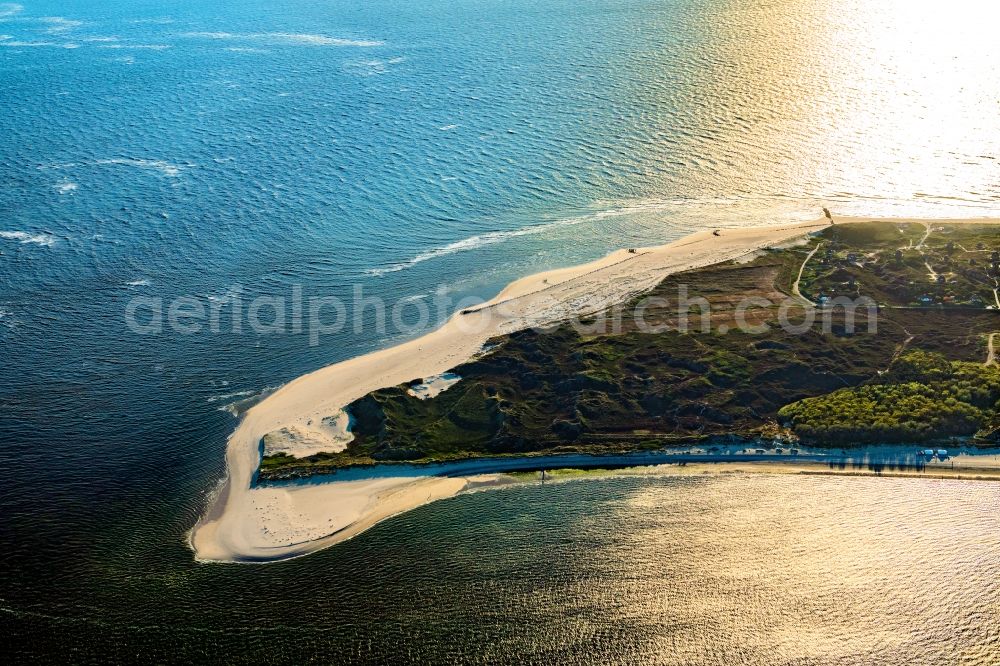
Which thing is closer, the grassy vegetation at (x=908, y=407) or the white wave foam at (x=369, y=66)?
the grassy vegetation at (x=908, y=407)

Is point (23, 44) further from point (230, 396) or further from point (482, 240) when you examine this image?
point (230, 396)

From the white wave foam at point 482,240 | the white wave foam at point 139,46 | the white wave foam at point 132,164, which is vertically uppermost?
the white wave foam at point 139,46

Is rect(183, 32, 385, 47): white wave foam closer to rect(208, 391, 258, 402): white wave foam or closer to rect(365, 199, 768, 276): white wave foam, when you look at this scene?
rect(365, 199, 768, 276): white wave foam

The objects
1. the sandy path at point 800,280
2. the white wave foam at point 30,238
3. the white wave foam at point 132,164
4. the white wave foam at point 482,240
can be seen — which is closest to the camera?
the sandy path at point 800,280

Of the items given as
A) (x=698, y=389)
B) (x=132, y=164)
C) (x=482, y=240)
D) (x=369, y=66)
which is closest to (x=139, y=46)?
(x=369, y=66)

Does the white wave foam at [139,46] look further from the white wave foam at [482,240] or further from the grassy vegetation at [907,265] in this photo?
the grassy vegetation at [907,265]

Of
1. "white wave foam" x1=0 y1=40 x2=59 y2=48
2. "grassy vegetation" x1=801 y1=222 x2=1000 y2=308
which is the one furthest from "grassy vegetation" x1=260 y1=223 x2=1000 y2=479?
"white wave foam" x1=0 y1=40 x2=59 y2=48

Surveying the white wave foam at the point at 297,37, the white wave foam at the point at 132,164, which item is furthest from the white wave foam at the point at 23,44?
the white wave foam at the point at 132,164
